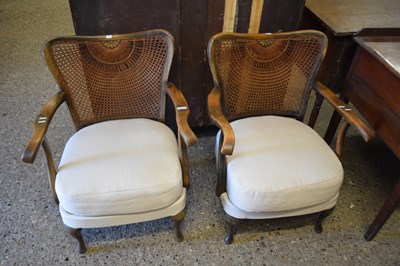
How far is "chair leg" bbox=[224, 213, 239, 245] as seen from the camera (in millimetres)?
1373

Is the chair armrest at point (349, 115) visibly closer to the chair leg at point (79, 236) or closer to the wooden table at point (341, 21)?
the wooden table at point (341, 21)

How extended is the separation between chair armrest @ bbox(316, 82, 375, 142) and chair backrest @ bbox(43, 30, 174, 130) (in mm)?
732

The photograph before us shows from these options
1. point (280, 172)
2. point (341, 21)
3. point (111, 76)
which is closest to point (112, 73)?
point (111, 76)

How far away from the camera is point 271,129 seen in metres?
1.46

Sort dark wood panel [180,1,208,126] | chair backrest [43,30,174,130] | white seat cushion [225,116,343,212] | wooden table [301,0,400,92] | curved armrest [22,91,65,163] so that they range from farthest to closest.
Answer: wooden table [301,0,400,92], dark wood panel [180,1,208,126], chair backrest [43,30,174,130], white seat cushion [225,116,343,212], curved armrest [22,91,65,163]

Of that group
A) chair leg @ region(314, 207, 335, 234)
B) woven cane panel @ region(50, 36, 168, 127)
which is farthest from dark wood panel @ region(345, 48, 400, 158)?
woven cane panel @ region(50, 36, 168, 127)

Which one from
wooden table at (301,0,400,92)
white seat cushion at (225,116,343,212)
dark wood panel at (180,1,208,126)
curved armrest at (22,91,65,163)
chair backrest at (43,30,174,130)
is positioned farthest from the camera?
wooden table at (301,0,400,92)

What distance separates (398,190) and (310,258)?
49 centimetres

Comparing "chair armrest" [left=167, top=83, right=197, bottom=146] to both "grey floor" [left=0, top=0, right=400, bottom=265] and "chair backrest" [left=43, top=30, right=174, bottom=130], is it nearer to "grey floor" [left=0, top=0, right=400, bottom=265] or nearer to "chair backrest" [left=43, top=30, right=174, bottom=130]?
"chair backrest" [left=43, top=30, right=174, bottom=130]

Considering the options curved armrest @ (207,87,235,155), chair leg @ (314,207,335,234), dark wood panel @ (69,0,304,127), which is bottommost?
chair leg @ (314,207,335,234)

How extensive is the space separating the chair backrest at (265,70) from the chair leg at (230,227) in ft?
1.65

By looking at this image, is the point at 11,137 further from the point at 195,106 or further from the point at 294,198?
the point at 294,198

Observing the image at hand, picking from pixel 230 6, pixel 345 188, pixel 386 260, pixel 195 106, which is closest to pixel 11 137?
pixel 195 106

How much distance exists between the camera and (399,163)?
6.37ft
